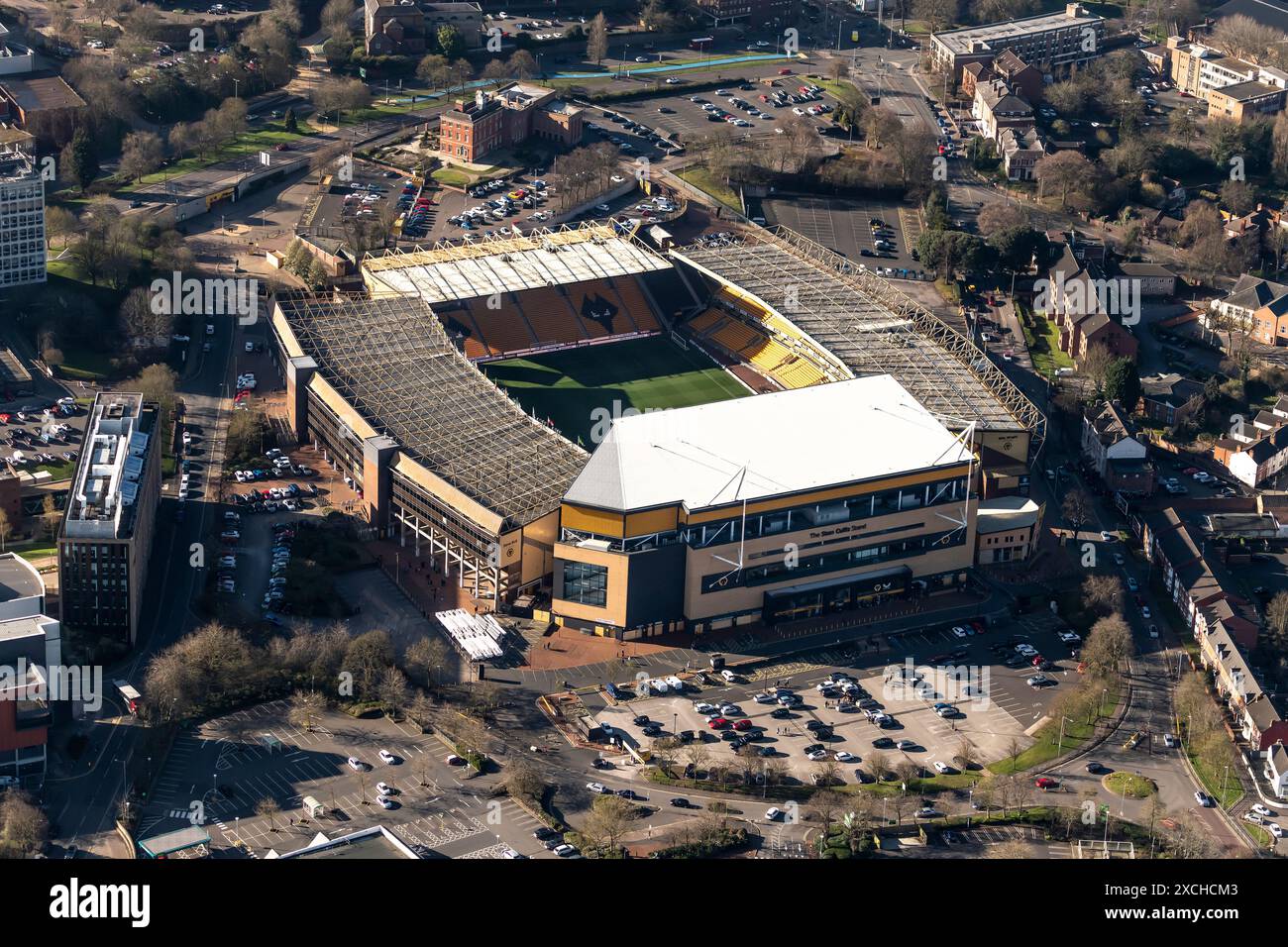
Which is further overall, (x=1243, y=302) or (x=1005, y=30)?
(x=1005, y=30)

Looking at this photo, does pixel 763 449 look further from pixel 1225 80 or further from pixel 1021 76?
pixel 1225 80

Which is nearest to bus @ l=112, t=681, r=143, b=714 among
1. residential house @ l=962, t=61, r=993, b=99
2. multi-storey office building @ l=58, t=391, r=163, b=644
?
multi-storey office building @ l=58, t=391, r=163, b=644

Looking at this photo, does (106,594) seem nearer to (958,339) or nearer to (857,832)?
(857,832)

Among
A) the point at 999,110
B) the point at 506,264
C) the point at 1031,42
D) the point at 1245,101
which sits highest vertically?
the point at 1031,42

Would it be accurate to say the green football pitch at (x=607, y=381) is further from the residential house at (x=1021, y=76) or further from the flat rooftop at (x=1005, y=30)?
the flat rooftop at (x=1005, y=30)

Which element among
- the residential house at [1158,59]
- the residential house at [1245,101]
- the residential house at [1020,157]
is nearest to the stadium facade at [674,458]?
the residential house at [1020,157]

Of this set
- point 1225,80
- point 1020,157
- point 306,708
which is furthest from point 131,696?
point 1225,80

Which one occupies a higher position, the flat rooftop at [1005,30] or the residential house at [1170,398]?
the flat rooftop at [1005,30]
